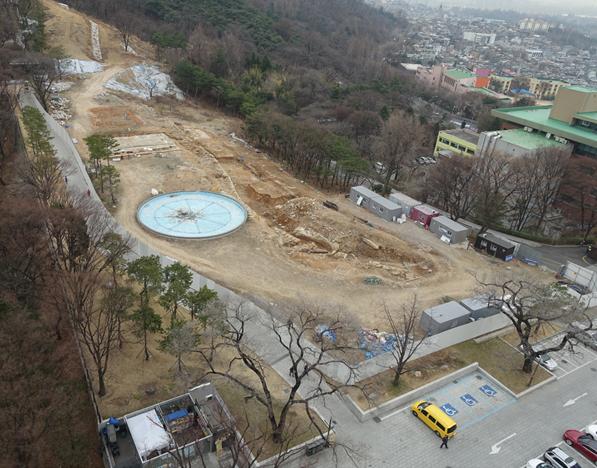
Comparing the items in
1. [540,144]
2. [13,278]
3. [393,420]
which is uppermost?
[540,144]

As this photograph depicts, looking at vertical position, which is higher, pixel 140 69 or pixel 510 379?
pixel 140 69

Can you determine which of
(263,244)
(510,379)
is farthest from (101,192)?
(510,379)

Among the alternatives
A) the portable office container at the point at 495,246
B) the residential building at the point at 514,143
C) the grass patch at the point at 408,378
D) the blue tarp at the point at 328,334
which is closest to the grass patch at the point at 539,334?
the grass patch at the point at 408,378

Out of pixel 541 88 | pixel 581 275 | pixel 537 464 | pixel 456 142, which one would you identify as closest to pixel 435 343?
pixel 537 464

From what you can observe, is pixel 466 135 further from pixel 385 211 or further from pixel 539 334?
pixel 539 334

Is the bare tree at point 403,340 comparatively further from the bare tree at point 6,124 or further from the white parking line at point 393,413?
the bare tree at point 6,124

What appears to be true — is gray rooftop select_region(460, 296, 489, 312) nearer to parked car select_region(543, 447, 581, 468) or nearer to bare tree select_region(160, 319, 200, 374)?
parked car select_region(543, 447, 581, 468)

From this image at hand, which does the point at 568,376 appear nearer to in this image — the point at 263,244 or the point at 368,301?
the point at 368,301
